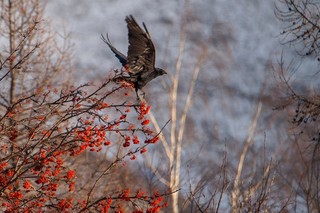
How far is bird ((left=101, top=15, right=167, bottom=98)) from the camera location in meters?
4.42

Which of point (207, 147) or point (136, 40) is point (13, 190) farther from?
point (207, 147)

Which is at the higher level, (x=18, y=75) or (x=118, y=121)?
(x=18, y=75)

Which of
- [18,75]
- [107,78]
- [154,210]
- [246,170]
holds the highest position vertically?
[246,170]

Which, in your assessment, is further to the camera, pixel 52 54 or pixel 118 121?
pixel 52 54

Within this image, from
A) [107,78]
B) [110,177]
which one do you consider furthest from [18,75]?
[107,78]

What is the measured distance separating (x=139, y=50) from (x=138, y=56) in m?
0.06

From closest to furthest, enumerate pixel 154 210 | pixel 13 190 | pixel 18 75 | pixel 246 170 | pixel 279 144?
pixel 154 210
pixel 13 190
pixel 18 75
pixel 246 170
pixel 279 144

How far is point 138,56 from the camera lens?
4.57m

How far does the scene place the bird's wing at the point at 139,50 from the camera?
446 cm

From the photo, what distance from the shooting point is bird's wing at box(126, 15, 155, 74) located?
4.46 meters

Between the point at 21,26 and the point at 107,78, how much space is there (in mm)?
5417

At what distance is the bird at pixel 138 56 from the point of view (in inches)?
174

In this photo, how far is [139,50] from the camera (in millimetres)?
4551

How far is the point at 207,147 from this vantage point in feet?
50.3
